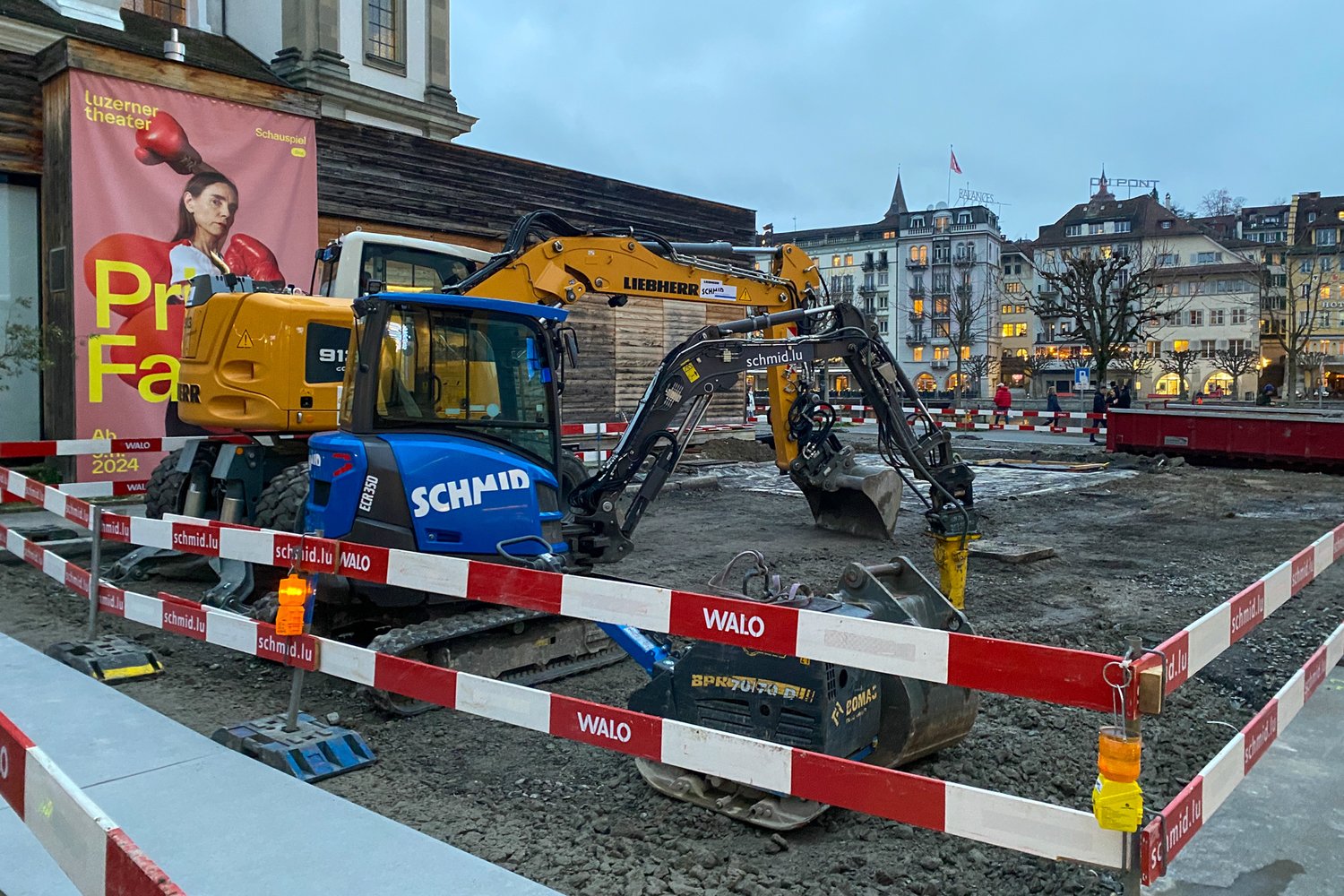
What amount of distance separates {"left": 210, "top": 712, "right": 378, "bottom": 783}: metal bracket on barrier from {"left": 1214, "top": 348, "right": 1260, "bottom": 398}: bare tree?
7021 cm

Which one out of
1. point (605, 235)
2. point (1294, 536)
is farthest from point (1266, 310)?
point (605, 235)

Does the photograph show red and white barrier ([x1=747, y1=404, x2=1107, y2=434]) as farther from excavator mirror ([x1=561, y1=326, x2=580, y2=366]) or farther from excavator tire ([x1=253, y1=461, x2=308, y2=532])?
excavator mirror ([x1=561, y1=326, x2=580, y2=366])

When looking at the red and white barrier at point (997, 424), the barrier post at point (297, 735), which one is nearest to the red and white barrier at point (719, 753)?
the barrier post at point (297, 735)

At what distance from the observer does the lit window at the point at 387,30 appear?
24.0 metres

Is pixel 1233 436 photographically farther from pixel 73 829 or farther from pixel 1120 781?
pixel 73 829

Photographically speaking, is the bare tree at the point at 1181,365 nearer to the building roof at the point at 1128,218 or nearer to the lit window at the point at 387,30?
the building roof at the point at 1128,218

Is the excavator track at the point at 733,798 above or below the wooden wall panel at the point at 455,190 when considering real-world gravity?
below

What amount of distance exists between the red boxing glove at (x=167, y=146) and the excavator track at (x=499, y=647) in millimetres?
11102

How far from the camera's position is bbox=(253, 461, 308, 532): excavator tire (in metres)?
7.75

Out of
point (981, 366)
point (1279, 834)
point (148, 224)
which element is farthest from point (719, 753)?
point (981, 366)

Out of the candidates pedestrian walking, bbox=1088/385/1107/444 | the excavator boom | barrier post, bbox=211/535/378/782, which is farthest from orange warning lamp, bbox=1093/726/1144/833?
pedestrian walking, bbox=1088/385/1107/444

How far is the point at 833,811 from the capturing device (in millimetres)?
4336

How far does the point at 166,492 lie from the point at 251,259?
688 cm

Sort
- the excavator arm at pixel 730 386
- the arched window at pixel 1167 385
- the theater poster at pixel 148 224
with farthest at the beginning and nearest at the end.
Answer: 1. the arched window at pixel 1167 385
2. the theater poster at pixel 148 224
3. the excavator arm at pixel 730 386
